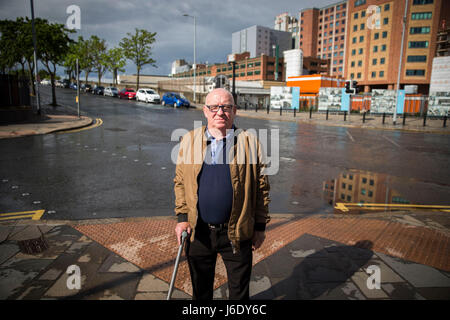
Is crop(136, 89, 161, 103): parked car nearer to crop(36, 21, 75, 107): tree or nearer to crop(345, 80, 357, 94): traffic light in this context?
crop(36, 21, 75, 107): tree

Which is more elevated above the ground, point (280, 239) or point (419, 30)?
point (419, 30)

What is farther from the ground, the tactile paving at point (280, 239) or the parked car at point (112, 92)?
the parked car at point (112, 92)

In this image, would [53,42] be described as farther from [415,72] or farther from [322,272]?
[415,72]

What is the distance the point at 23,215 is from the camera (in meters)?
4.95

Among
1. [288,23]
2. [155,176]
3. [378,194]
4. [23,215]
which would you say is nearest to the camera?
[23,215]

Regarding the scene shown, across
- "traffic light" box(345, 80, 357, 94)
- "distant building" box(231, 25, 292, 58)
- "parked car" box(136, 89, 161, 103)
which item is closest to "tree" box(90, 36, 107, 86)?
"parked car" box(136, 89, 161, 103)

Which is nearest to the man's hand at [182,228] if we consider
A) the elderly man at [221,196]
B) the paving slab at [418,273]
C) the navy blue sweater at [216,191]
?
the elderly man at [221,196]

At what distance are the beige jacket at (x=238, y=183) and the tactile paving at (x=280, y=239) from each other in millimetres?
1170

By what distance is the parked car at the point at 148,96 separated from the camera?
3571 cm

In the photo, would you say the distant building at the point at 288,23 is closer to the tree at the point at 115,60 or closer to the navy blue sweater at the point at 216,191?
the tree at the point at 115,60

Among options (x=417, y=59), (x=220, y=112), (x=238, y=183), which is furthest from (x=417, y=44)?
(x=238, y=183)

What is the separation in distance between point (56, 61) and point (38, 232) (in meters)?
26.5

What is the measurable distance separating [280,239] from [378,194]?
11.1 feet
